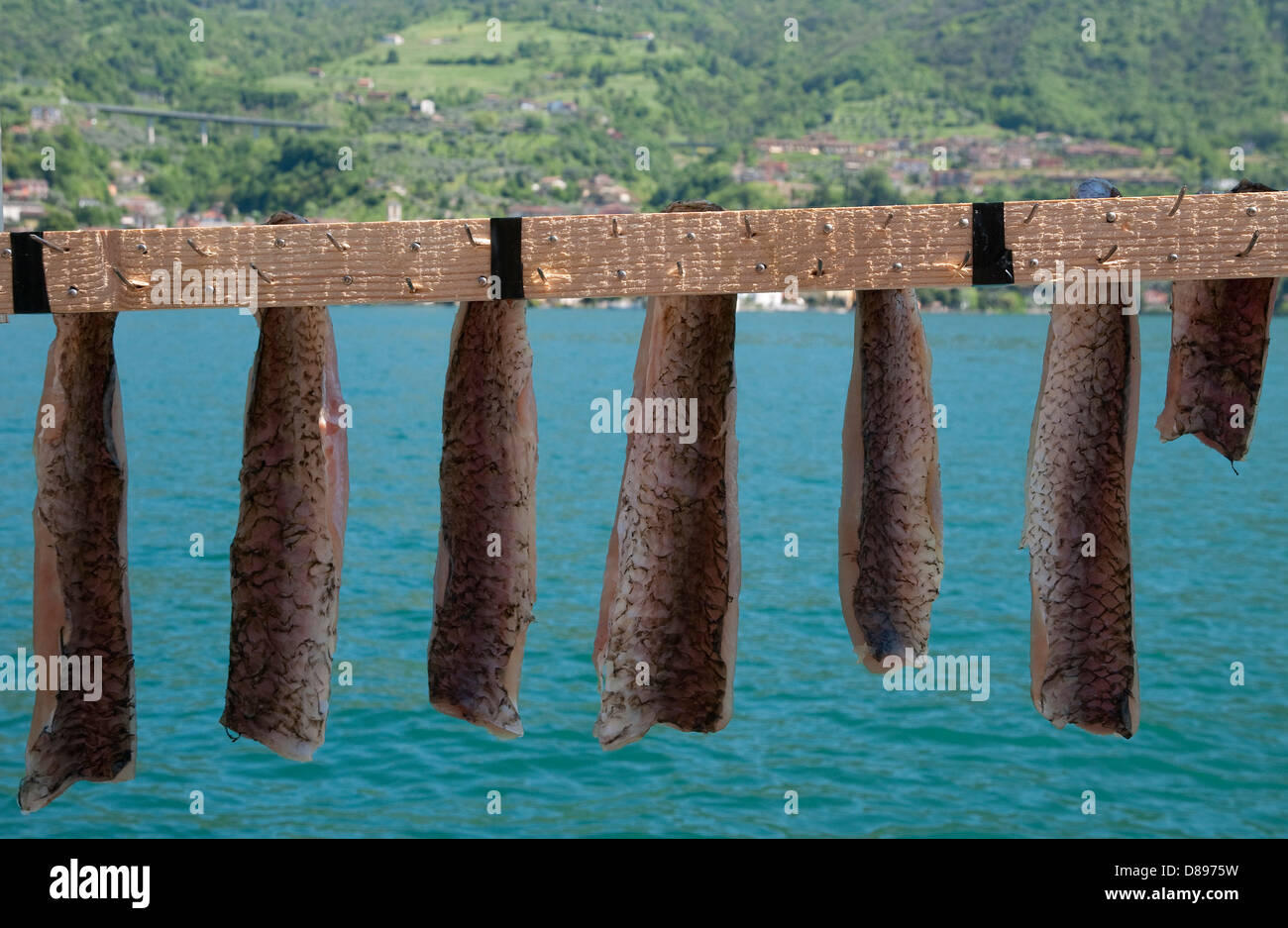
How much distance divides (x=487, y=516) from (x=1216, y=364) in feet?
8.53

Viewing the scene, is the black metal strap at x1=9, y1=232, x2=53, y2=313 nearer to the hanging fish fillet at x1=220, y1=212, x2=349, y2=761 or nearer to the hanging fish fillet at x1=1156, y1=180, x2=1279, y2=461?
the hanging fish fillet at x1=220, y1=212, x2=349, y2=761

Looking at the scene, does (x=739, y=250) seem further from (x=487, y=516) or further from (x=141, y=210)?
(x=141, y=210)

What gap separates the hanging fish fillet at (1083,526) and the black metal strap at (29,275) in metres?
3.27

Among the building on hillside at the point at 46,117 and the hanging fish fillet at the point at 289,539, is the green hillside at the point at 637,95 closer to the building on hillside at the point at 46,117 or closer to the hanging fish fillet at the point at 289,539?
the building on hillside at the point at 46,117

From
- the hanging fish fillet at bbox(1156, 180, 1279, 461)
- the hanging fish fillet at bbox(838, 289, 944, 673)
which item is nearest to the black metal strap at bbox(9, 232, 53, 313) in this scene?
the hanging fish fillet at bbox(838, 289, 944, 673)

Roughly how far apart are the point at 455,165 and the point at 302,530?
14434 centimetres

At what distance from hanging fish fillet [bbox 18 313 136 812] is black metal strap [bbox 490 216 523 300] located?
1395mm

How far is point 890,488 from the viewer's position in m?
5.39

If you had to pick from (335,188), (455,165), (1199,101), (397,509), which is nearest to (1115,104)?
(1199,101)

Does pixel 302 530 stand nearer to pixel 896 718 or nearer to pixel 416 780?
pixel 416 780

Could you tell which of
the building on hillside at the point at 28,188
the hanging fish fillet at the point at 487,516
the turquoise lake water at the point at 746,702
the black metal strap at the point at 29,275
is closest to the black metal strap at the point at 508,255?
the hanging fish fillet at the point at 487,516

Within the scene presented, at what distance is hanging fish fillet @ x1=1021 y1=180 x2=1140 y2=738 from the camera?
4715mm

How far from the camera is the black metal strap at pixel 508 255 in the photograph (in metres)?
4.20
